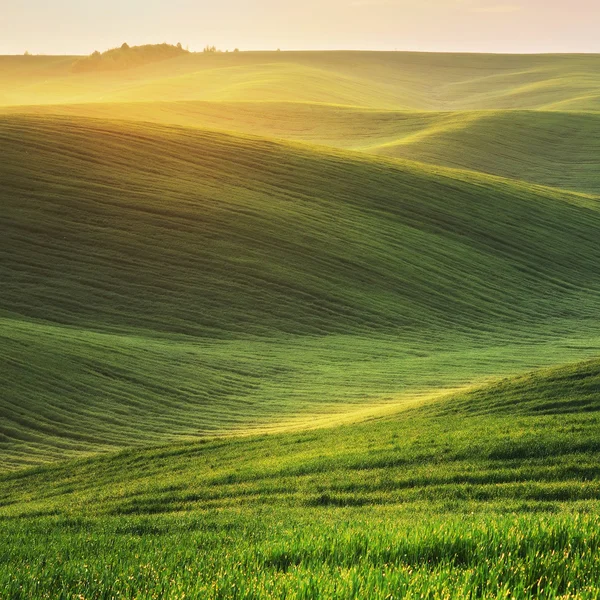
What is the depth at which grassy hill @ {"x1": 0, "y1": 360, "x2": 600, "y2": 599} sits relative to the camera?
474 cm

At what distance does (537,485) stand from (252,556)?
5.90 metres

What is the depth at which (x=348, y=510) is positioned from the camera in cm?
1029

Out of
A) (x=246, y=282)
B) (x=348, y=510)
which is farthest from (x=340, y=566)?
(x=246, y=282)

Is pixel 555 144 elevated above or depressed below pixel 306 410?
above

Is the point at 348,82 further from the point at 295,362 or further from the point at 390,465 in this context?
the point at 390,465

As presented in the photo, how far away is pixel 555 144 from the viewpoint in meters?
89.6

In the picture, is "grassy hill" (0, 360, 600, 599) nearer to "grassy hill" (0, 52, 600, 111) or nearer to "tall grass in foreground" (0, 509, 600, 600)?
"tall grass in foreground" (0, 509, 600, 600)

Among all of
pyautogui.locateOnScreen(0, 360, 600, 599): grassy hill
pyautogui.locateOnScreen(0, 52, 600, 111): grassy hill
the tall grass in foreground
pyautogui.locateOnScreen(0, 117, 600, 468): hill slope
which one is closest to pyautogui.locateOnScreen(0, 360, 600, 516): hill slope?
pyautogui.locateOnScreen(0, 360, 600, 599): grassy hill

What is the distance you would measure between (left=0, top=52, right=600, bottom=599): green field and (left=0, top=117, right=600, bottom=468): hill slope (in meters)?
0.17

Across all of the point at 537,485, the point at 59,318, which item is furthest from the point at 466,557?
the point at 59,318

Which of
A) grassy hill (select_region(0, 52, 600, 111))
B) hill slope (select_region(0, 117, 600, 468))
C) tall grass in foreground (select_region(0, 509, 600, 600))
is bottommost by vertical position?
hill slope (select_region(0, 117, 600, 468))

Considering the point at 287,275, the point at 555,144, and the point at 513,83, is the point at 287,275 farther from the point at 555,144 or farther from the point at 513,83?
the point at 513,83

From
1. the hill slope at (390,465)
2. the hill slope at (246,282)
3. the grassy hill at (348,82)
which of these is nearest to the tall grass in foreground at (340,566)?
the hill slope at (390,465)

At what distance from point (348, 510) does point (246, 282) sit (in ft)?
97.5
